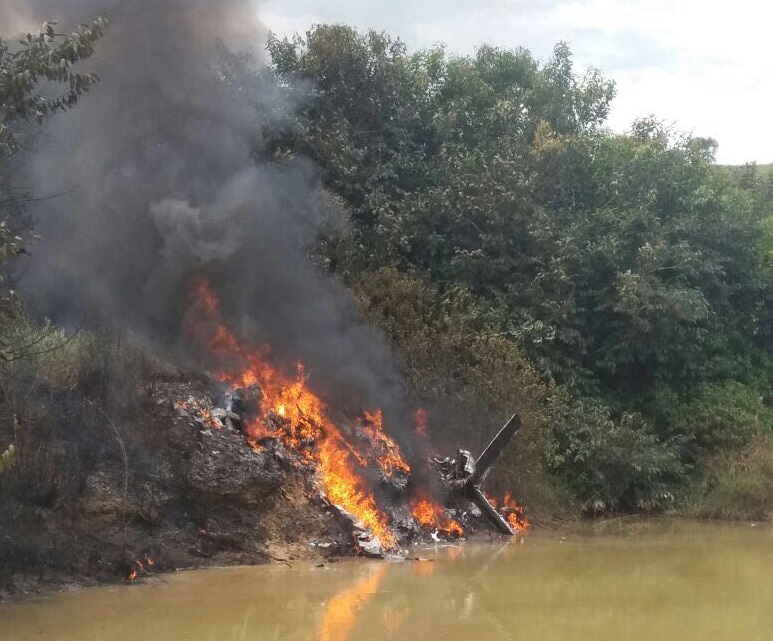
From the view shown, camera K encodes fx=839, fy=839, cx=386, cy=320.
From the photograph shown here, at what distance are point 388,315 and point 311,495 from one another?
530cm

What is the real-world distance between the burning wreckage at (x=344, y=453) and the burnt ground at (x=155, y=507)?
0.98 ft

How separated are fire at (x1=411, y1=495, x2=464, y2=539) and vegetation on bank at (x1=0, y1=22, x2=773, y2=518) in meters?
1.87

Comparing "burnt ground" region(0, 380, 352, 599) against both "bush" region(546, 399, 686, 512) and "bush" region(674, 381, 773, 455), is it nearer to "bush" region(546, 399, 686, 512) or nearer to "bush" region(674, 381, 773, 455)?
"bush" region(546, 399, 686, 512)

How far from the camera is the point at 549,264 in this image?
18625mm

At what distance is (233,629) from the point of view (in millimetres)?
7816

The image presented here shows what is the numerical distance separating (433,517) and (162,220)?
6488 mm

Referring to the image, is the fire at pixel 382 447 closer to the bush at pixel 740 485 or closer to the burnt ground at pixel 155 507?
the burnt ground at pixel 155 507

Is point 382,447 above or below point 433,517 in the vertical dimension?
above

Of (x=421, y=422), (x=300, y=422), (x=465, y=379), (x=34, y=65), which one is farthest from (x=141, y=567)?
(x=465, y=379)

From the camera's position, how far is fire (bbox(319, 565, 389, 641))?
769cm

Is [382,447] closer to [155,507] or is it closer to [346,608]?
[155,507]

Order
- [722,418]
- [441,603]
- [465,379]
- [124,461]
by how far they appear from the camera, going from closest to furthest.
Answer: [441,603] < [124,461] < [465,379] < [722,418]

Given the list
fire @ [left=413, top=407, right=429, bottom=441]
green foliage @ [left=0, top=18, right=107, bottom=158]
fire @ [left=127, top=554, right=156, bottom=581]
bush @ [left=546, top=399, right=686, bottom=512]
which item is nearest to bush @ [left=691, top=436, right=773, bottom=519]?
bush @ [left=546, top=399, right=686, bottom=512]

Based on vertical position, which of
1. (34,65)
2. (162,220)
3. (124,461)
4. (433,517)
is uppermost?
(34,65)
